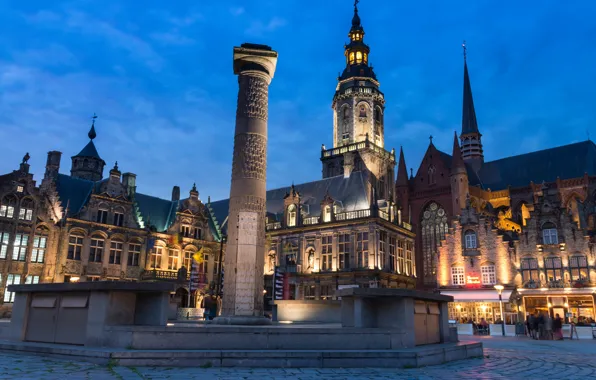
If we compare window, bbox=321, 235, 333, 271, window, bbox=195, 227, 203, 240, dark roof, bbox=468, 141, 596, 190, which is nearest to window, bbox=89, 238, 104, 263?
window, bbox=195, 227, 203, 240

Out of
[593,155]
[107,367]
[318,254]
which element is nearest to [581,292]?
[318,254]

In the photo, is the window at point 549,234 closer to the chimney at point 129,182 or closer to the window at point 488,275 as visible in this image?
the window at point 488,275

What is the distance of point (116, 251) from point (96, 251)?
1.88 metres

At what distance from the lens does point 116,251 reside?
43.2m

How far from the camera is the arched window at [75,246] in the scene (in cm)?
3996

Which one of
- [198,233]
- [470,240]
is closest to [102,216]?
[198,233]

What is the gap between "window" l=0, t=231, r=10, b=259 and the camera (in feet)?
118

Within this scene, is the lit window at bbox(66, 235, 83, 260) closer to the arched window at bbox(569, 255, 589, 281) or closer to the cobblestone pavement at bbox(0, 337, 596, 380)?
the cobblestone pavement at bbox(0, 337, 596, 380)

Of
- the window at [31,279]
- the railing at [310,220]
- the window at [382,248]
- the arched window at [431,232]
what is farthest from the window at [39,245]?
the arched window at [431,232]

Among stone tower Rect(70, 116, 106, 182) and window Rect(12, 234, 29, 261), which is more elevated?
stone tower Rect(70, 116, 106, 182)

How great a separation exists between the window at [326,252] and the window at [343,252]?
0.97 metres

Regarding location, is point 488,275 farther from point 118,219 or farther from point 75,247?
point 75,247

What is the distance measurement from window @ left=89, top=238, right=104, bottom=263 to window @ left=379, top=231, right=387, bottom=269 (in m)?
24.9

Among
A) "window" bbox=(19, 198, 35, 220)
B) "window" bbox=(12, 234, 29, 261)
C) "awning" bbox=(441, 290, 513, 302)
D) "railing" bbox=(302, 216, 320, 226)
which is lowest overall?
"awning" bbox=(441, 290, 513, 302)
